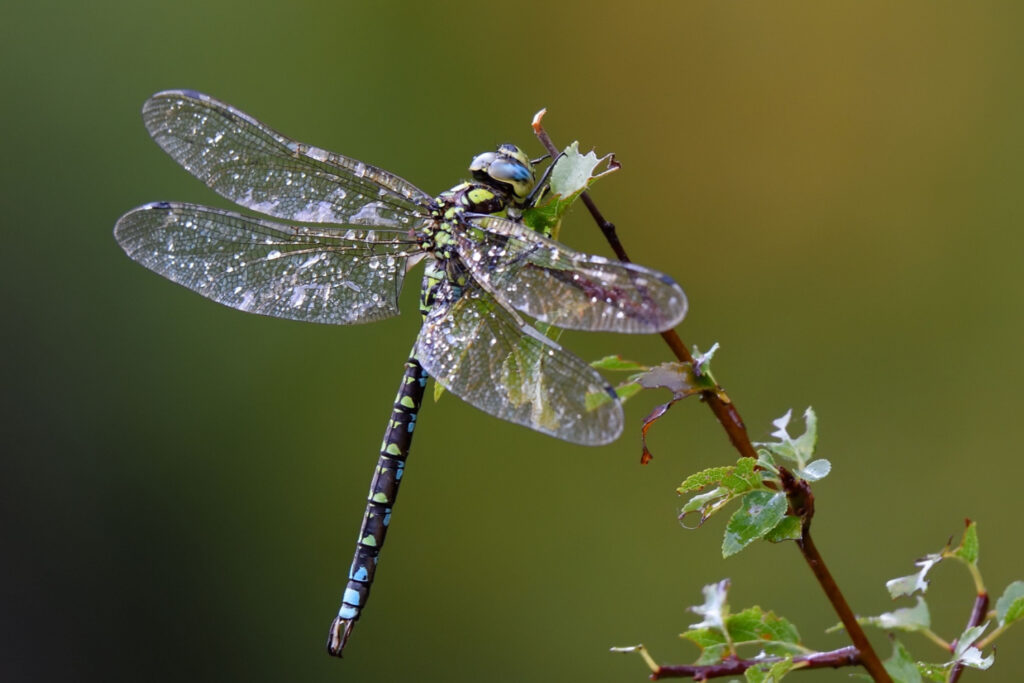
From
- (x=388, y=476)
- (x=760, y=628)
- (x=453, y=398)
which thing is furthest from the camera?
(x=453, y=398)

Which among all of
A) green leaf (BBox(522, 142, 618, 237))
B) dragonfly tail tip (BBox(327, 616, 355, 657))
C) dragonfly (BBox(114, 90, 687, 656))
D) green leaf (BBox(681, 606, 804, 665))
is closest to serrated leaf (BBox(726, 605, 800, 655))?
green leaf (BBox(681, 606, 804, 665))

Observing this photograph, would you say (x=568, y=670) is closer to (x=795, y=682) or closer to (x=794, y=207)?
(x=795, y=682)

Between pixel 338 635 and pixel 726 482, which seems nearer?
pixel 726 482

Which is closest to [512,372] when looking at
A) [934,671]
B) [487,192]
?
[487,192]

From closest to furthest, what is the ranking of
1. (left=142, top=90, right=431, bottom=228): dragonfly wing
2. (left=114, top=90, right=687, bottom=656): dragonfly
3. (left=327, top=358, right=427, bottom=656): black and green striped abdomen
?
(left=114, top=90, right=687, bottom=656): dragonfly < (left=327, top=358, right=427, bottom=656): black and green striped abdomen < (left=142, top=90, right=431, bottom=228): dragonfly wing

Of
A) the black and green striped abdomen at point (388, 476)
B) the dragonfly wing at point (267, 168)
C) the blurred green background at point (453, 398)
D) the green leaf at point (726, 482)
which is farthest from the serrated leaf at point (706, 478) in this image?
the blurred green background at point (453, 398)

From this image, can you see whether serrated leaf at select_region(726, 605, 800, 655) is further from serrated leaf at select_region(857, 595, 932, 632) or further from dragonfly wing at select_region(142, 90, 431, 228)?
dragonfly wing at select_region(142, 90, 431, 228)

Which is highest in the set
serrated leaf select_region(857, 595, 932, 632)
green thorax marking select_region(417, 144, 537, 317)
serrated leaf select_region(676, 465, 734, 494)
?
green thorax marking select_region(417, 144, 537, 317)

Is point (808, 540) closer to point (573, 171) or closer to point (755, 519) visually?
point (755, 519)
